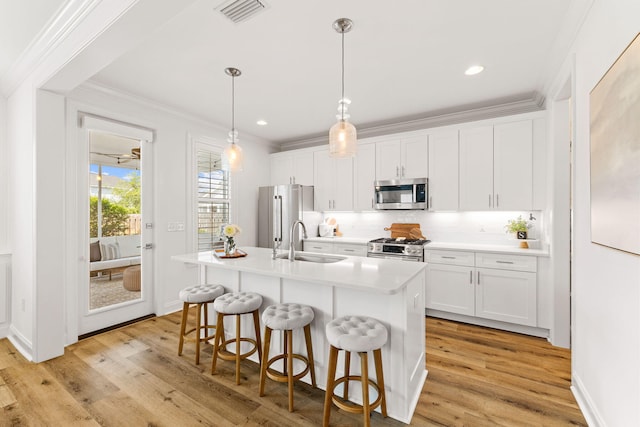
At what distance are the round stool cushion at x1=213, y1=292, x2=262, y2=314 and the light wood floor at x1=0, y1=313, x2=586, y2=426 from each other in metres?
0.57

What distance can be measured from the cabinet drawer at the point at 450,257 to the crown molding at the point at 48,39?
12.7 feet

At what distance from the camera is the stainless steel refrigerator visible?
15.6 ft

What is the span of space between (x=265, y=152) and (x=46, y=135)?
10.5 feet

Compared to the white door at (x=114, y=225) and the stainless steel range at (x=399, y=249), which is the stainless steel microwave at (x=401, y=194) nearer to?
the stainless steel range at (x=399, y=249)

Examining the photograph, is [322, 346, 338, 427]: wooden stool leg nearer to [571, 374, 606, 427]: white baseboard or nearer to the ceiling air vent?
[571, 374, 606, 427]: white baseboard

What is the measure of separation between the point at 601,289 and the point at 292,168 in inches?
170

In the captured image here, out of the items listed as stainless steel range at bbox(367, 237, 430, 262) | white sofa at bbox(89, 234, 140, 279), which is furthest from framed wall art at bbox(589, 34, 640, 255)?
white sofa at bbox(89, 234, 140, 279)

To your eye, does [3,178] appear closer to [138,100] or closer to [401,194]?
[138,100]

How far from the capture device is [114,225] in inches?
134

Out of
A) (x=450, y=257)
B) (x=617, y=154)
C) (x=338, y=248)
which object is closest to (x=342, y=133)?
(x=617, y=154)

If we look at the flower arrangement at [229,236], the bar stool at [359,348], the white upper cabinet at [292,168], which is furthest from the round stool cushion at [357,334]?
the white upper cabinet at [292,168]

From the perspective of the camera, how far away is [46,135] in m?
2.60

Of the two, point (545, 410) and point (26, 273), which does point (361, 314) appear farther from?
point (26, 273)

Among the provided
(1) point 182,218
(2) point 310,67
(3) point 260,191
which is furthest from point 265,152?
(2) point 310,67
